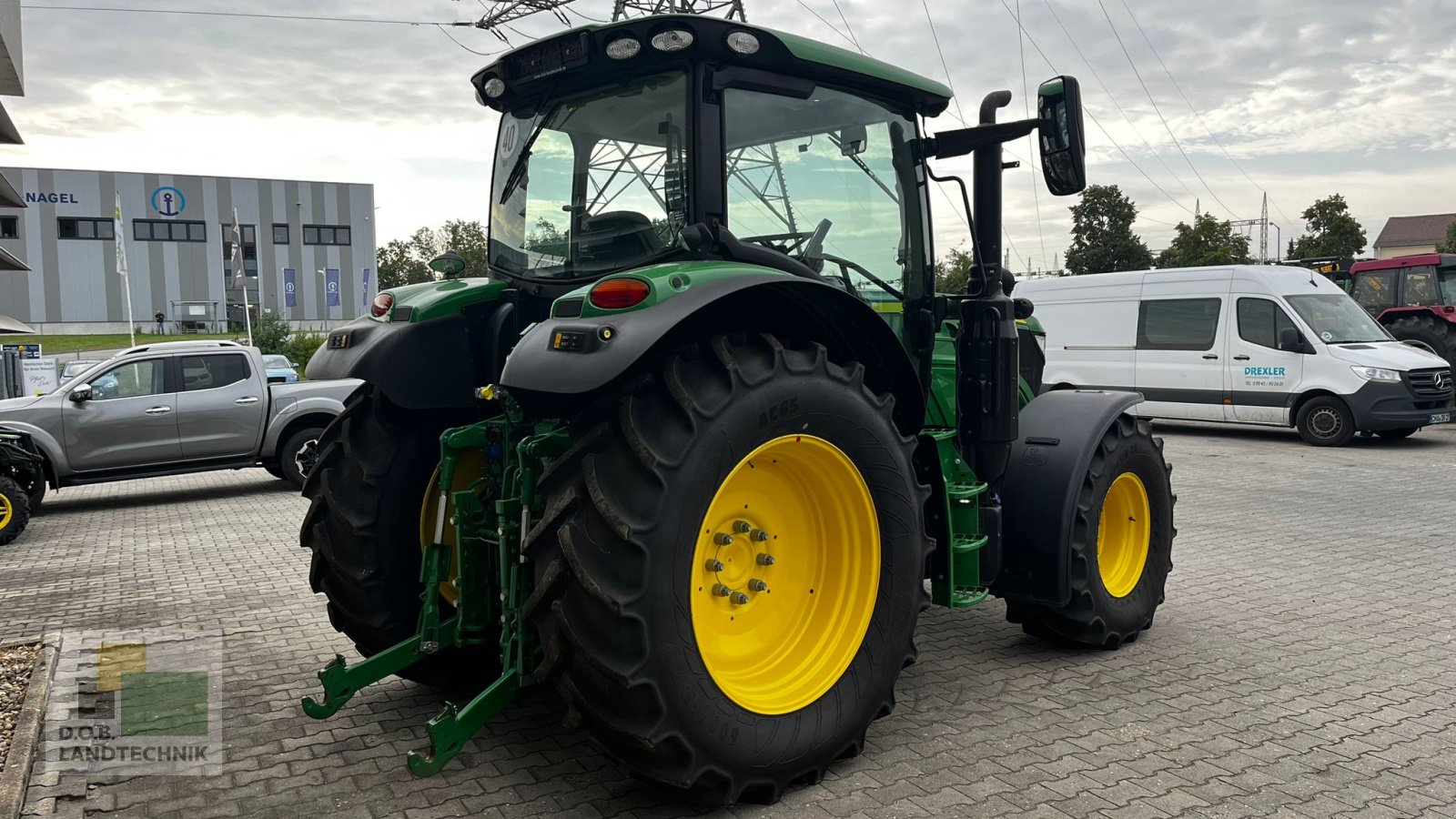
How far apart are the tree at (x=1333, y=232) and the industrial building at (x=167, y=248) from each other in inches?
1834

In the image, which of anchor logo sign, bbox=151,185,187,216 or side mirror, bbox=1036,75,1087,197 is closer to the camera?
side mirror, bbox=1036,75,1087,197

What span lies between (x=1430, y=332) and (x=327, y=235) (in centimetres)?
5782

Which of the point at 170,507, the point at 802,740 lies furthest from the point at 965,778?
the point at 170,507

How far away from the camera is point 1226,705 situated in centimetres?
422

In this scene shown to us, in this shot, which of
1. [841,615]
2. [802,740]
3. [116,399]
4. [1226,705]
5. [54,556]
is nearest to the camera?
[802,740]

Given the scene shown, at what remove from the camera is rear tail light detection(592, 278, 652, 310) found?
3119mm

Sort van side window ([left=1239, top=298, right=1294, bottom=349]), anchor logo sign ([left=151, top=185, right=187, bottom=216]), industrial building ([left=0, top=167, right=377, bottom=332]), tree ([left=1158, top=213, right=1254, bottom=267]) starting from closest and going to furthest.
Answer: van side window ([left=1239, top=298, right=1294, bottom=349])
tree ([left=1158, top=213, right=1254, bottom=267])
industrial building ([left=0, top=167, right=377, bottom=332])
anchor logo sign ([left=151, top=185, right=187, bottom=216])

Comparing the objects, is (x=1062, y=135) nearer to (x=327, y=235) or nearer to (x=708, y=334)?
(x=708, y=334)

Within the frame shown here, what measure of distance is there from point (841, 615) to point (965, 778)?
2.23ft

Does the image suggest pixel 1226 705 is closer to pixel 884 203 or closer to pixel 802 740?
pixel 802 740

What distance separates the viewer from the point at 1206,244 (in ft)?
133

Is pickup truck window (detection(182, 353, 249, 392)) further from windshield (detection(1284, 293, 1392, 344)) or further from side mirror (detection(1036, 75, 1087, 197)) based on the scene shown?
windshield (detection(1284, 293, 1392, 344))

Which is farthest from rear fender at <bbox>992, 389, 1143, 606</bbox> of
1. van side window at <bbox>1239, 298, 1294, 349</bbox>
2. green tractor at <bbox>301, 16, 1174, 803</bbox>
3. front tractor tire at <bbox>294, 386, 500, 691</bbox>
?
van side window at <bbox>1239, 298, 1294, 349</bbox>

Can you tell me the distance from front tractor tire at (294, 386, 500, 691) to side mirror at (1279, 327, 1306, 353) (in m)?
13.2
